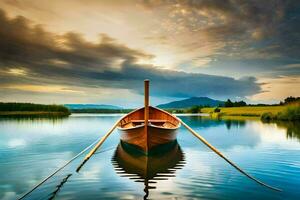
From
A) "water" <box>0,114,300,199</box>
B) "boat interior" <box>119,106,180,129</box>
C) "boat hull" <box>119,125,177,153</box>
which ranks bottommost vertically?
"water" <box>0,114,300,199</box>

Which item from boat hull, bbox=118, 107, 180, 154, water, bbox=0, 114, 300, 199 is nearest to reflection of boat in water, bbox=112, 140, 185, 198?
water, bbox=0, 114, 300, 199

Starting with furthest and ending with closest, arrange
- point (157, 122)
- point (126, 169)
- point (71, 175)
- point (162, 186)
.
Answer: point (157, 122), point (126, 169), point (71, 175), point (162, 186)

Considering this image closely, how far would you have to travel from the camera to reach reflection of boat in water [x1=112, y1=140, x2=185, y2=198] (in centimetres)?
1095

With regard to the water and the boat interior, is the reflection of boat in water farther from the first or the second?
the boat interior

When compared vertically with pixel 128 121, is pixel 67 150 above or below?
below

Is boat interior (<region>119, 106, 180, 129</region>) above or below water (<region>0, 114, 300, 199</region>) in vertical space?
above

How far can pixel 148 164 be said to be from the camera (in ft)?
43.2

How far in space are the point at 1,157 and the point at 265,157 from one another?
13960 millimetres

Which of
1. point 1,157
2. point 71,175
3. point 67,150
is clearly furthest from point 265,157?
point 1,157

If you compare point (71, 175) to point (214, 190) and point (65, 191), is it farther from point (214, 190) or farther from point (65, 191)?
Result: point (214, 190)

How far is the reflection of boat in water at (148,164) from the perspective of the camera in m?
10.9

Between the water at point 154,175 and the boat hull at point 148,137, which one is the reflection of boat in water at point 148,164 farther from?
the boat hull at point 148,137

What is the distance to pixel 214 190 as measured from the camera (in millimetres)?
9109

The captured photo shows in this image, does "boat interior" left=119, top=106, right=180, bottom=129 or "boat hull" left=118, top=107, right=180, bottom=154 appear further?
"boat interior" left=119, top=106, right=180, bottom=129
